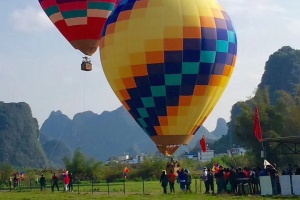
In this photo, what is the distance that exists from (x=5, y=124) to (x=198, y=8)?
171 metres

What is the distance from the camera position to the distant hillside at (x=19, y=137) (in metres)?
184

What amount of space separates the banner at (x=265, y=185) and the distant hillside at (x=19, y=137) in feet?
554

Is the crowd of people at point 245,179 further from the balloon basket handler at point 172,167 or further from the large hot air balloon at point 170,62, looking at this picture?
the large hot air balloon at point 170,62

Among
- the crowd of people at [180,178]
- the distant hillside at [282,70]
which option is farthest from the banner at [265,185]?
the distant hillside at [282,70]

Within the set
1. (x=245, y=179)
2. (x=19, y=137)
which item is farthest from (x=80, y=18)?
(x=19, y=137)

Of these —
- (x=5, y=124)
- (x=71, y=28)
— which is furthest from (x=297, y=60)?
(x=71, y=28)

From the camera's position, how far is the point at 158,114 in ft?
77.8

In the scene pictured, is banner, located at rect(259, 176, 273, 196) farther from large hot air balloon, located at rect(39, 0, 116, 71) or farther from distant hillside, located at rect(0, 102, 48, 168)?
distant hillside, located at rect(0, 102, 48, 168)

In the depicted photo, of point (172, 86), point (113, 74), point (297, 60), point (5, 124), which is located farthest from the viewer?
point (5, 124)

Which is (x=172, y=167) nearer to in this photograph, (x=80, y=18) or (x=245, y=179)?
(x=245, y=179)

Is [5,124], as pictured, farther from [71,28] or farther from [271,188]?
[271,188]

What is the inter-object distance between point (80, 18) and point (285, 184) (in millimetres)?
15289

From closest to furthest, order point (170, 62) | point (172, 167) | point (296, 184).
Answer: point (296, 184), point (170, 62), point (172, 167)

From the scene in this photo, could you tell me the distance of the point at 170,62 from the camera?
76.1ft
